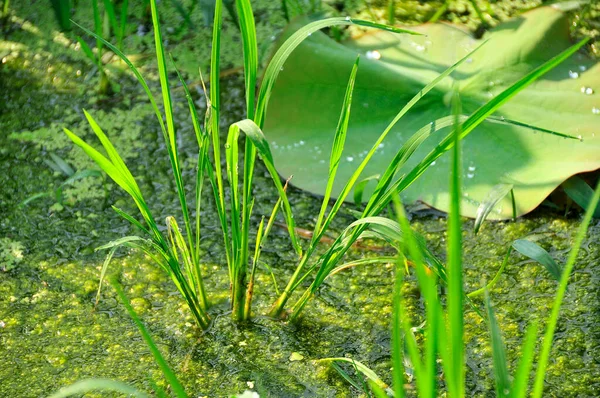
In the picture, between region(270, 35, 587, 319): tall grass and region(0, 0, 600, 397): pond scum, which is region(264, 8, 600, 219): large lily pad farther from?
region(270, 35, 587, 319): tall grass

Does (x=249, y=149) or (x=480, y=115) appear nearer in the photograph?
(x=480, y=115)

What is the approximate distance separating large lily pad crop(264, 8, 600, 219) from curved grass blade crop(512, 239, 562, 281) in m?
0.31

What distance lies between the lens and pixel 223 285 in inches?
46.0

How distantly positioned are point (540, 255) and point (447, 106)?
0.51 metres

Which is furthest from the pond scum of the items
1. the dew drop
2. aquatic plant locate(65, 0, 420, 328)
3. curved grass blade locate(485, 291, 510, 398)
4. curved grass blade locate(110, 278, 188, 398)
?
the dew drop

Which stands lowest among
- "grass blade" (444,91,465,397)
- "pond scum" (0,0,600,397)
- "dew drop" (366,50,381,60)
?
"pond scum" (0,0,600,397)

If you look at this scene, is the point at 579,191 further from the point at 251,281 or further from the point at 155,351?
the point at 155,351

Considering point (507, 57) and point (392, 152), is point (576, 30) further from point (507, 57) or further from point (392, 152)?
point (392, 152)

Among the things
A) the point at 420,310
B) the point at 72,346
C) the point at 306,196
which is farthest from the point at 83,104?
the point at 420,310

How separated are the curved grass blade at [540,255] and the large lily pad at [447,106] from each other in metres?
0.31

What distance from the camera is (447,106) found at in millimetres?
1371

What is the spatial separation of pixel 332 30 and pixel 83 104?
61 cm

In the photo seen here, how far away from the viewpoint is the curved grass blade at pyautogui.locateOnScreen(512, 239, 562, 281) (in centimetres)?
92

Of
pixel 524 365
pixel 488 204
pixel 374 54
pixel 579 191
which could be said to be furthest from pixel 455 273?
pixel 374 54
